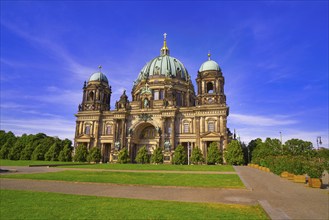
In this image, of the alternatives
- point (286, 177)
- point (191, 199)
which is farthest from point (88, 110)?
point (191, 199)

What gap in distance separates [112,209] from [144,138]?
59.6 meters

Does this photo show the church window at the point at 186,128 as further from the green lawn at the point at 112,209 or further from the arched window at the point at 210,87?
the green lawn at the point at 112,209

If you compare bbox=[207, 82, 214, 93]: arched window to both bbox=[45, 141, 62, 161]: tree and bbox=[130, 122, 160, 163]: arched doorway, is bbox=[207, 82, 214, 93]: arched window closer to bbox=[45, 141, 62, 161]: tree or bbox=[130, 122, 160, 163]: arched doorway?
bbox=[130, 122, 160, 163]: arched doorway

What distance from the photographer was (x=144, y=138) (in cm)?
6825

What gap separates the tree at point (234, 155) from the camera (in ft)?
162

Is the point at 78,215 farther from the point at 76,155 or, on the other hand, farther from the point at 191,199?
the point at 76,155

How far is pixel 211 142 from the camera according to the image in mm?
58156

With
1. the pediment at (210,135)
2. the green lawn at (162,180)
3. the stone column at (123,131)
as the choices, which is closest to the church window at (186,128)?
the pediment at (210,135)

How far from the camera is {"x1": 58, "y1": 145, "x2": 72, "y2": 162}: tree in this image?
59.8 m

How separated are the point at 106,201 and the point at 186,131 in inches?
2006

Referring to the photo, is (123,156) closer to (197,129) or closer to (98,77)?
(197,129)

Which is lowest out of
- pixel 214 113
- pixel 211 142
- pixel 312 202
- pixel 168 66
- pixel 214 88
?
pixel 312 202

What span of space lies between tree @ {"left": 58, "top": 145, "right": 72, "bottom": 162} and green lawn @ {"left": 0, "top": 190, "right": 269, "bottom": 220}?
5300 cm

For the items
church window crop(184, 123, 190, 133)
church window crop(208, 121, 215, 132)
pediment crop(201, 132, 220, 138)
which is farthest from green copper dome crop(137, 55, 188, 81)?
pediment crop(201, 132, 220, 138)
